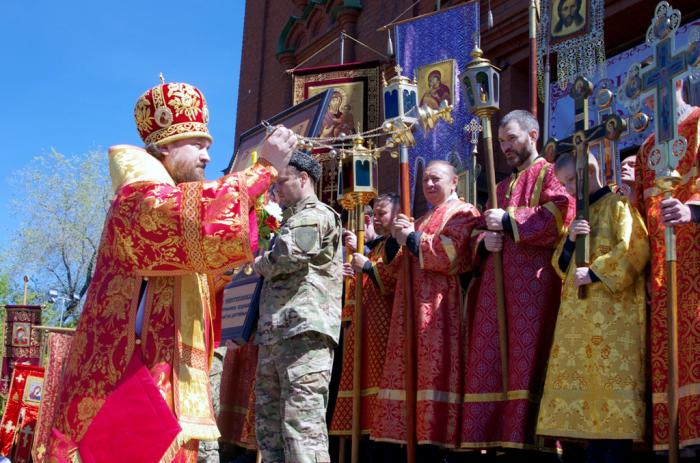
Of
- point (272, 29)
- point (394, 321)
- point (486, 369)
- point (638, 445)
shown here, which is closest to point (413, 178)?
point (394, 321)

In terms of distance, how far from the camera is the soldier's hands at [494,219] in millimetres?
5449

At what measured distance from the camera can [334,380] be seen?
23.3 ft

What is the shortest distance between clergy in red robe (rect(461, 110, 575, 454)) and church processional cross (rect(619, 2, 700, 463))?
2.54 ft

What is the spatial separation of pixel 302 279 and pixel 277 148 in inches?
68.9

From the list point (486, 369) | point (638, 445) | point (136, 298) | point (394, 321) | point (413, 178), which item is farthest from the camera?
point (413, 178)

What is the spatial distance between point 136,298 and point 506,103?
6994mm

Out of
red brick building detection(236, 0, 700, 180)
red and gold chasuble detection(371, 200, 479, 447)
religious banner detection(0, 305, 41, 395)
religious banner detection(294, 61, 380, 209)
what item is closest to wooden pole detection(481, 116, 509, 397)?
red and gold chasuble detection(371, 200, 479, 447)

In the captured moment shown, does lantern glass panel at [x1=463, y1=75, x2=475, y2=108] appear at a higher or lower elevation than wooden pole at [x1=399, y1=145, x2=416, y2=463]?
higher

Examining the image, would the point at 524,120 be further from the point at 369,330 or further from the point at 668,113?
the point at 369,330

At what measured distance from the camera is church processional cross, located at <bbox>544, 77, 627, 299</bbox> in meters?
4.90

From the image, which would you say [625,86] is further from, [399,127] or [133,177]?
[133,177]

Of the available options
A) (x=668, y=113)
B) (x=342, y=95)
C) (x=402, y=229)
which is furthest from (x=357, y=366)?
(x=342, y=95)

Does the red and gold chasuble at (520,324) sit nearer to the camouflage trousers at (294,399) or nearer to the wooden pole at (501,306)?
the wooden pole at (501,306)

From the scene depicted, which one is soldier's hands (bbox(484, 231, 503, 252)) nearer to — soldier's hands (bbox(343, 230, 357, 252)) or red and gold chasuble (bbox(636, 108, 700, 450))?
red and gold chasuble (bbox(636, 108, 700, 450))
